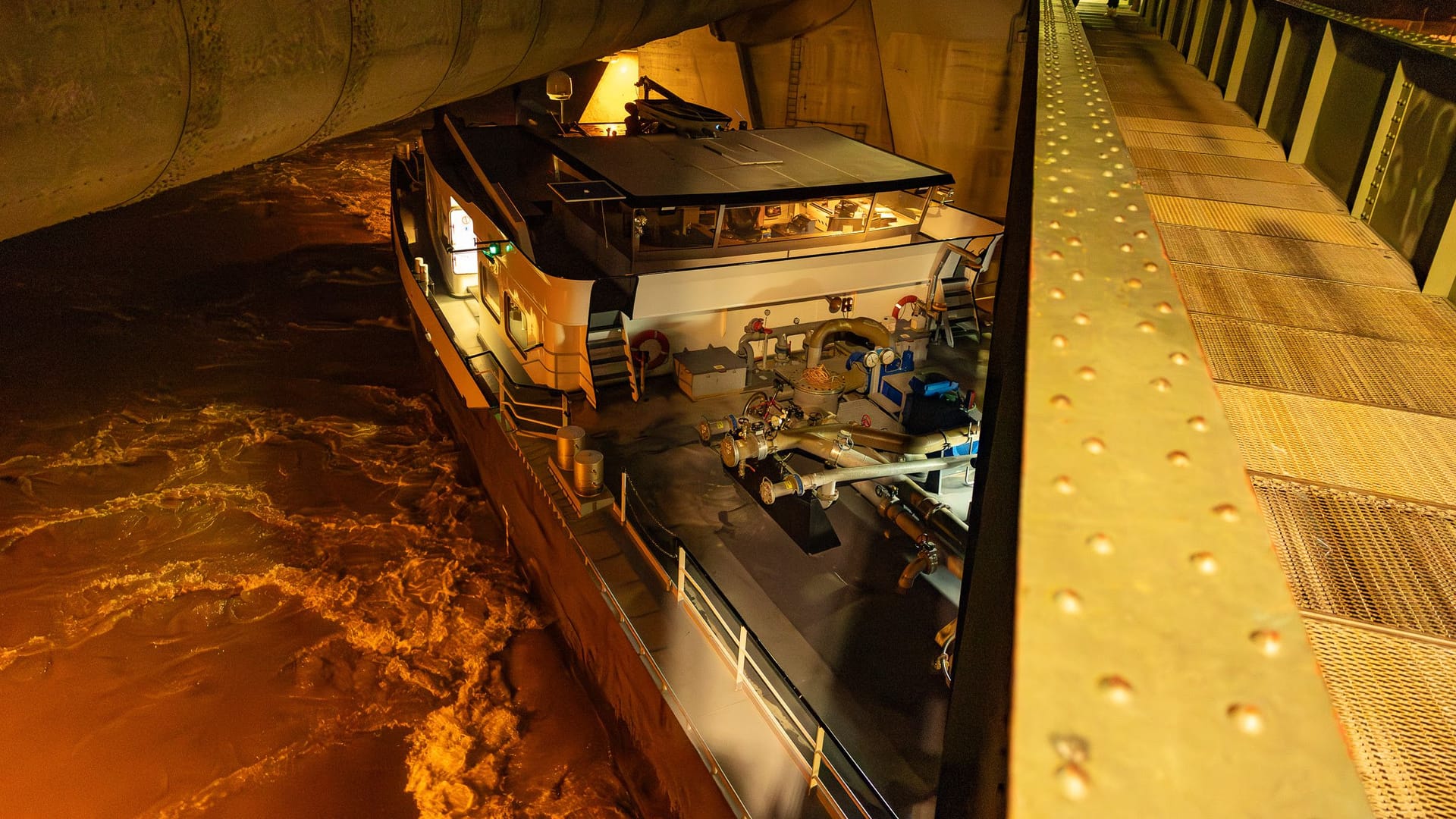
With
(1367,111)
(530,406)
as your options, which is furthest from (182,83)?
(530,406)

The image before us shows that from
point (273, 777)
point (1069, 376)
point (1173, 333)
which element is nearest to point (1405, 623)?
point (1173, 333)

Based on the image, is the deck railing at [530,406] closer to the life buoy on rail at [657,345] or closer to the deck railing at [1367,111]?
the life buoy on rail at [657,345]

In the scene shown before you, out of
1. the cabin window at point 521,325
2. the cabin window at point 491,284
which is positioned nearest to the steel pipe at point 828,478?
the cabin window at point 521,325

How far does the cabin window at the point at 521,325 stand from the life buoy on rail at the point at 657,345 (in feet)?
4.68

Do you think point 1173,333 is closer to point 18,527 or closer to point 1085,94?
point 1085,94

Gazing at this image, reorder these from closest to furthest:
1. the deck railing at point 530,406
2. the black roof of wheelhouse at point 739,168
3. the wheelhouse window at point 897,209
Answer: the deck railing at point 530,406 < the black roof of wheelhouse at point 739,168 < the wheelhouse window at point 897,209

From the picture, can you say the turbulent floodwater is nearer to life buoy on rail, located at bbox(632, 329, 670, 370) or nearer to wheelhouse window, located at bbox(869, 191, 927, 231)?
life buoy on rail, located at bbox(632, 329, 670, 370)

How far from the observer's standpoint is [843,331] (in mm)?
12336

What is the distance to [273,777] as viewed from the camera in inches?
394

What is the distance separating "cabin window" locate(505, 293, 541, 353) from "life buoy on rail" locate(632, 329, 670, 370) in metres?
1.43

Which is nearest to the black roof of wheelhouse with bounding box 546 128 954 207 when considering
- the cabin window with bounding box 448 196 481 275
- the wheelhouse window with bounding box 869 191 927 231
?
the wheelhouse window with bounding box 869 191 927 231

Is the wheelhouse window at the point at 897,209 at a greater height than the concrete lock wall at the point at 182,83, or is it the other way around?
the concrete lock wall at the point at 182,83

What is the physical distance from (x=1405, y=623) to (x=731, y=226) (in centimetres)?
1083

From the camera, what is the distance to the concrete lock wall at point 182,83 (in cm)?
283
